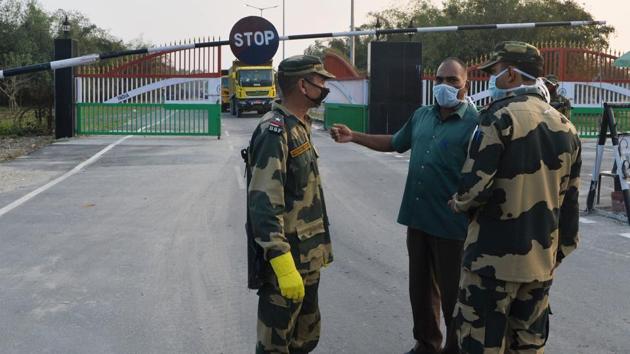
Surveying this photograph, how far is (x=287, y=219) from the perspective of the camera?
159 inches

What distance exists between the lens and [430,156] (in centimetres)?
505

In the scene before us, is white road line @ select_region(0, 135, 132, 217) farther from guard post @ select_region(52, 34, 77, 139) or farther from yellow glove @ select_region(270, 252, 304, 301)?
yellow glove @ select_region(270, 252, 304, 301)

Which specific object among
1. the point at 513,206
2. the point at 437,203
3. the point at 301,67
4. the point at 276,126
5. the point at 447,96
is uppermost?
the point at 301,67

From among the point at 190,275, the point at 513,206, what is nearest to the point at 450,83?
the point at 513,206

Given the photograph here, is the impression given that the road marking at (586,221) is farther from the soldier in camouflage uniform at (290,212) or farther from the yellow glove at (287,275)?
the yellow glove at (287,275)

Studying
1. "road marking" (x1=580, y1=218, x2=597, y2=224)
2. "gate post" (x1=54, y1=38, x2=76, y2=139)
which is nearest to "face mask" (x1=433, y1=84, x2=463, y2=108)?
"road marking" (x1=580, y1=218, x2=597, y2=224)

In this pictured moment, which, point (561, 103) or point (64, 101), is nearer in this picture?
point (561, 103)

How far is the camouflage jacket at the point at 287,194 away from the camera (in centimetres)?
384

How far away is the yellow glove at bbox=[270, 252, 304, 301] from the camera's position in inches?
150

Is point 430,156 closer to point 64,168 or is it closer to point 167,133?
point 64,168

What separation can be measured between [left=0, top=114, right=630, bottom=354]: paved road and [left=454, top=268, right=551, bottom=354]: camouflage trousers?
1416 mm

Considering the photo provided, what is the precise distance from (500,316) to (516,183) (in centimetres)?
63

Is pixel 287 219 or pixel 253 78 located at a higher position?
pixel 253 78

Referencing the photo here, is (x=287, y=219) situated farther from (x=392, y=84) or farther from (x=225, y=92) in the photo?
(x=225, y=92)
